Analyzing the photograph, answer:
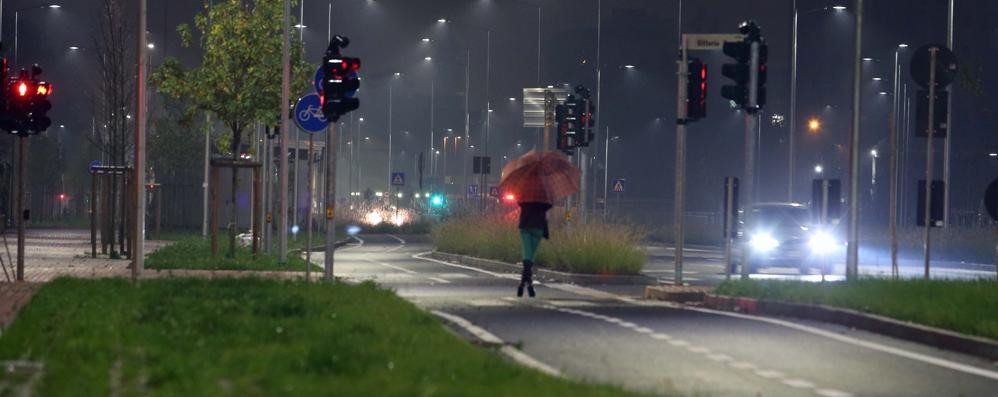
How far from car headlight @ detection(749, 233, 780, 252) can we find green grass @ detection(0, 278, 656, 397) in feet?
55.3

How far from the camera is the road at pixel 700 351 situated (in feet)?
37.6

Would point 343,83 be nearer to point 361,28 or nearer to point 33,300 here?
point 33,300

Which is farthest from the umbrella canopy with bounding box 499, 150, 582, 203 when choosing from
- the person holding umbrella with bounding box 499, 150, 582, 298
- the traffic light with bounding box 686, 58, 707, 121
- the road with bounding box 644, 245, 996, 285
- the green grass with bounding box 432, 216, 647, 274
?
the road with bounding box 644, 245, 996, 285

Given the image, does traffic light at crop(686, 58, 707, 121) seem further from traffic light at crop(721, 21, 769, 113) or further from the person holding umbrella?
the person holding umbrella

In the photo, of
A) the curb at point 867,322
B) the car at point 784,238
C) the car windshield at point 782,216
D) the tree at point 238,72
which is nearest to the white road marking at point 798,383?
the curb at point 867,322

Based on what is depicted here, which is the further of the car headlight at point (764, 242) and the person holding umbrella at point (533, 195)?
the car headlight at point (764, 242)

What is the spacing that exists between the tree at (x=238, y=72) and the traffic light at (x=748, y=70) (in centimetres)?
1201

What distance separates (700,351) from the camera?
13.5 m

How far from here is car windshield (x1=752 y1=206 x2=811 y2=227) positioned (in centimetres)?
3262

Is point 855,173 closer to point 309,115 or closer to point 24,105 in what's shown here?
point 309,115

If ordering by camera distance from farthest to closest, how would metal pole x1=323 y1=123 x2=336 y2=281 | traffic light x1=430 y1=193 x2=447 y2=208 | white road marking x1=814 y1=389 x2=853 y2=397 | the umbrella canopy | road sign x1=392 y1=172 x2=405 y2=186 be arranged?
traffic light x1=430 y1=193 x2=447 y2=208, road sign x1=392 y1=172 x2=405 y2=186, the umbrella canopy, metal pole x1=323 y1=123 x2=336 y2=281, white road marking x1=814 y1=389 x2=853 y2=397

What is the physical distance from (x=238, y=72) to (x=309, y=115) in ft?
22.4

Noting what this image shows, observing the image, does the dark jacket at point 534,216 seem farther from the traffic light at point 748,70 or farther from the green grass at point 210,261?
the green grass at point 210,261

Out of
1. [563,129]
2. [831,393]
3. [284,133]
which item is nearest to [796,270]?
[563,129]
